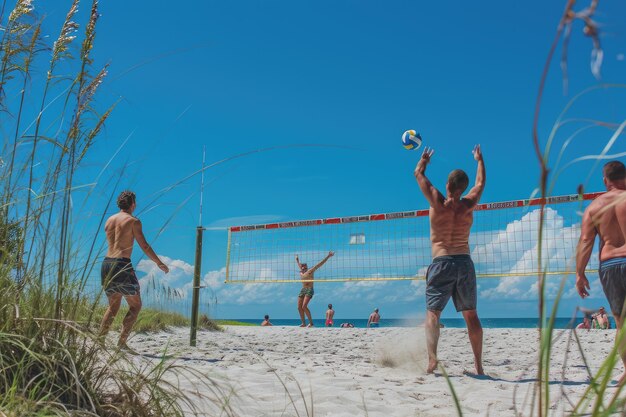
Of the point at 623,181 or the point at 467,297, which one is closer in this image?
the point at 623,181

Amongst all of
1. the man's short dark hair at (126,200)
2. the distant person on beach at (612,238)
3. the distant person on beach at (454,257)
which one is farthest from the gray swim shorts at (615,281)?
the man's short dark hair at (126,200)

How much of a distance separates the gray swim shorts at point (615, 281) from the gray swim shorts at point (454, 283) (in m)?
0.91

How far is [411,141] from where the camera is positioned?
5.99 meters

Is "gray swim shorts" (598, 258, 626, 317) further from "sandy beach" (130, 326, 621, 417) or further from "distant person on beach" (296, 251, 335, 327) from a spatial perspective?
"distant person on beach" (296, 251, 335, 327)

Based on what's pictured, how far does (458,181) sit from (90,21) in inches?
114

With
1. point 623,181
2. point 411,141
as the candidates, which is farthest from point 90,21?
point 411,141

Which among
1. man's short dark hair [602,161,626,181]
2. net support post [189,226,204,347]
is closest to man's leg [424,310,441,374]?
man's short dark hair [602,161,626,181]

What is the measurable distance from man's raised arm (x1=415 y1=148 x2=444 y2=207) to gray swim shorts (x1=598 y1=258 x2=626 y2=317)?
1.20m

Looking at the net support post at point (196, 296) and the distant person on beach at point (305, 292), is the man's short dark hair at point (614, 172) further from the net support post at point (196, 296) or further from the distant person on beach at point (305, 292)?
the distant person on beach at point (305, 292)

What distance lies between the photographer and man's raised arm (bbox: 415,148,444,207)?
419 cm

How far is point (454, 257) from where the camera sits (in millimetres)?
4148

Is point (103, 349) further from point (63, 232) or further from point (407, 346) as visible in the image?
point (407, 346)

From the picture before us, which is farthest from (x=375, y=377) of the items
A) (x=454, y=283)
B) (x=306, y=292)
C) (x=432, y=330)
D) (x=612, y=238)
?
(x=306, y=292)

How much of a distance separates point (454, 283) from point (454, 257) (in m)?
0.19
